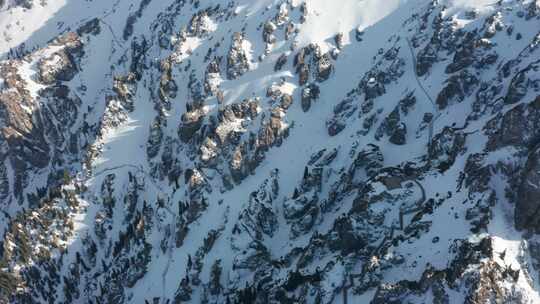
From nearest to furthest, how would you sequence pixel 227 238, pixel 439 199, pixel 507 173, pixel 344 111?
pixel 507 173
pixel 439 199
pixel 227 238
pixel 344 111

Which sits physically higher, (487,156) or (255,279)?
(487,156)

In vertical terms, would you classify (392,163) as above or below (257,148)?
below

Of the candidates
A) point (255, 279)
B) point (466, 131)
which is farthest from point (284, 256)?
point (466, 131)

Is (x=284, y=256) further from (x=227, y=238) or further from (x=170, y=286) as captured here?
(x=170, y=286)

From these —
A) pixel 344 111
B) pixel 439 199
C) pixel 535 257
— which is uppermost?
pixel 344 111

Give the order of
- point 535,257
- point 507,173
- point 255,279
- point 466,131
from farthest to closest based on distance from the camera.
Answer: point 255,279
point 466,131
point 507,173
point 535,257

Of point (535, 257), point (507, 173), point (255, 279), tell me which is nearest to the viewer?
point (535, 257)

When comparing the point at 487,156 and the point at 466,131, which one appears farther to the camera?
the point at 466,131

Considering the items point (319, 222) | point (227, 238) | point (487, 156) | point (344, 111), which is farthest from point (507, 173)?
point (227, 238)

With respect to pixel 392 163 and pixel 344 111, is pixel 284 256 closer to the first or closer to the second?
pixel 392 163
